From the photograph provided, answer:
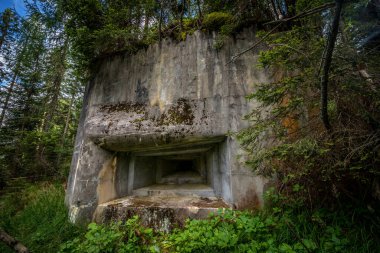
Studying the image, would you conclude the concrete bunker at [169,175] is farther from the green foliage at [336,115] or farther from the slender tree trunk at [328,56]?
the slender tree trunk at [328,56]

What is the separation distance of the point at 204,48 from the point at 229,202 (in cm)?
264

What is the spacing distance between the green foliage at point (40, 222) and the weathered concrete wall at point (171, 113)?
237mm

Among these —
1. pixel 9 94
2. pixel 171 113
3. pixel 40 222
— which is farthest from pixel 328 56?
pixel 9 94

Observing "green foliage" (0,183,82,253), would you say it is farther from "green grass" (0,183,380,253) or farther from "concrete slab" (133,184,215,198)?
"concrete slab" (133,184,215,198)

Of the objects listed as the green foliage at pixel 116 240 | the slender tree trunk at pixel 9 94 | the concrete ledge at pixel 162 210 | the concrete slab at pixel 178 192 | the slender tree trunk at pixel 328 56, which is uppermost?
the slender tree trunk at pixel 9 94

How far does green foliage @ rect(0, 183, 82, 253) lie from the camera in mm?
2686

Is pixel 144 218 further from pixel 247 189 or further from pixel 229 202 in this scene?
pixel 247 189

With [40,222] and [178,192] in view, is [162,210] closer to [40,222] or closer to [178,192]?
[178,192]

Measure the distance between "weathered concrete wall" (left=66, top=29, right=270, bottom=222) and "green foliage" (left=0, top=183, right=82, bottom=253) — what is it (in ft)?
0.78

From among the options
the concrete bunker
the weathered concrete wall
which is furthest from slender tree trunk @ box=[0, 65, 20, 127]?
the concrete bunker

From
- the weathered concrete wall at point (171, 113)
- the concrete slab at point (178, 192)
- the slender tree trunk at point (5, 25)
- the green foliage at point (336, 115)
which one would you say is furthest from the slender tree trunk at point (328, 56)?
the slender tree trunk at point (5, 25)

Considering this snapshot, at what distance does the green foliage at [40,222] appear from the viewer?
269 cm

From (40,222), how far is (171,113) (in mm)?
3043

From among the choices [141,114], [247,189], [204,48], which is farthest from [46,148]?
[247,189]
